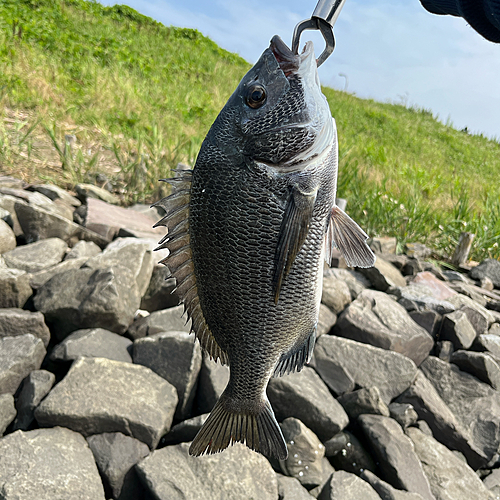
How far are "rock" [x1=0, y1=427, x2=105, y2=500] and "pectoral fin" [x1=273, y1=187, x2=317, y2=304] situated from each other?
203cm

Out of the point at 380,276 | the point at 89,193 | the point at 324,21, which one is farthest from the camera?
the point at 89,193

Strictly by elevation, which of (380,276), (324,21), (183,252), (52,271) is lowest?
(52,271)

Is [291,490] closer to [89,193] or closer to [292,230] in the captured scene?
[292,230]

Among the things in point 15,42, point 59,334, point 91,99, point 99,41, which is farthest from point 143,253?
point 99,41

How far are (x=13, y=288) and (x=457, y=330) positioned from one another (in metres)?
4.33

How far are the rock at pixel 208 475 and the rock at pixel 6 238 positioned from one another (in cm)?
271

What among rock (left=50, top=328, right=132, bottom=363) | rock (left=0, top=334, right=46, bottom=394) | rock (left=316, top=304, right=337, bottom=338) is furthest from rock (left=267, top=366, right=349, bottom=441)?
rock (left=0, top=334, right=46, bottom=394)

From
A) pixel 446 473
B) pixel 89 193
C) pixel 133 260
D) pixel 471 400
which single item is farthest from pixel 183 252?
pixel 89 193

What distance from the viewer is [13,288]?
3623 mm

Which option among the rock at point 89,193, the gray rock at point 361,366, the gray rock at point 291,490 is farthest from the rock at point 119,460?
the rock at point 89,193

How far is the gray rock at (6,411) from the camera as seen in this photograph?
2906mm

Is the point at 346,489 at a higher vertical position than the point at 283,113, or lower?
lower

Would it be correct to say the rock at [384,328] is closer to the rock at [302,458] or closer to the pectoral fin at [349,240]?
the rock at [302,458]

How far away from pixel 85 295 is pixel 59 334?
47cm
